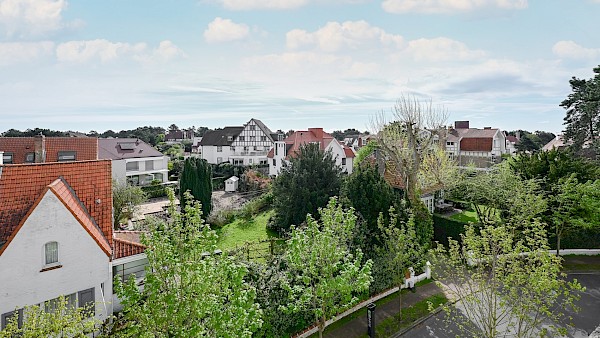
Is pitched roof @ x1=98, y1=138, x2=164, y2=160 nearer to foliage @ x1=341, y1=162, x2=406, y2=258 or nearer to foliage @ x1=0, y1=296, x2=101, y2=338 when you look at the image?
foliage @ x1=341, y1=162, x2=406, y2=258

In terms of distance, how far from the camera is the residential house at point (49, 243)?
46.7 ft

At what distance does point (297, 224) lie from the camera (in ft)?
98.7

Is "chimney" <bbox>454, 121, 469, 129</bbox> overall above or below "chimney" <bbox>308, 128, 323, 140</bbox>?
above

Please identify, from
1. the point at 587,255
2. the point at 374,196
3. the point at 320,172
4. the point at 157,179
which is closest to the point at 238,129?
the point at 157,179

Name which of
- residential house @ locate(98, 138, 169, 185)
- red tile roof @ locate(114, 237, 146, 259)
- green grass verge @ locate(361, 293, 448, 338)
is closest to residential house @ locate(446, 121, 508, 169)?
residential house @ locate(98, 138, 169, 185)

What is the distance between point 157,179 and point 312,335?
4156 centimetres

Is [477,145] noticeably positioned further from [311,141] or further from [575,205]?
[575,205]

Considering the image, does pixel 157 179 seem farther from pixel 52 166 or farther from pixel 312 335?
pixel 312 335

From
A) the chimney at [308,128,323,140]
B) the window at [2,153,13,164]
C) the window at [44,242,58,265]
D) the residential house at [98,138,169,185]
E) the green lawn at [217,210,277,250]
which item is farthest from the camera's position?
the chimney at [308,128,323,140]

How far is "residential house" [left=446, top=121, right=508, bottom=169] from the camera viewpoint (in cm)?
6536

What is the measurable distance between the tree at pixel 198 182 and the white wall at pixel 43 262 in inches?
758

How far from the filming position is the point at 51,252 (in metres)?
15.1

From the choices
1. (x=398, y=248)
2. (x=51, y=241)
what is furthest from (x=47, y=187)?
(x=398, y=248)

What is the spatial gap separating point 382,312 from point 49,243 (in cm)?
1590
